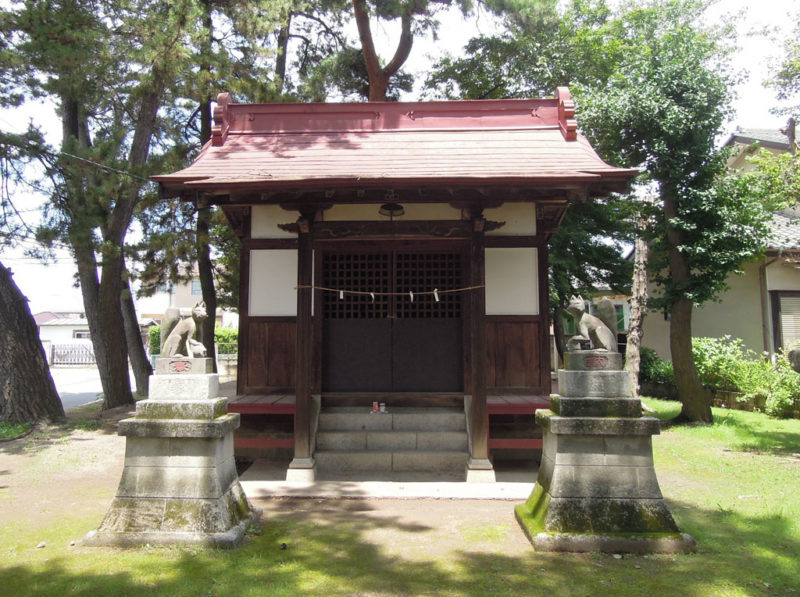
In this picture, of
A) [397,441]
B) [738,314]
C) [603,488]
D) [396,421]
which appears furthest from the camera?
[738,314]

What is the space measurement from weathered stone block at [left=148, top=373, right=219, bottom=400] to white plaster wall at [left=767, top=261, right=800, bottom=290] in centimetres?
1453

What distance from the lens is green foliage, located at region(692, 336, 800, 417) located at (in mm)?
11016

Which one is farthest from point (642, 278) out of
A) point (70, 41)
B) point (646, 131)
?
point (70, 41)

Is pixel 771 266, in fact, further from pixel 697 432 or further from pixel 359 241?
pixel 359 241

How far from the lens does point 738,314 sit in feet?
49.1

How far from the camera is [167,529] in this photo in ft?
15.5

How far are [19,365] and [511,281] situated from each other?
9.26 m

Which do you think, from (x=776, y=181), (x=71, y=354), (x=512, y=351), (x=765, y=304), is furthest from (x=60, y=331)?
(x=776, y=181)

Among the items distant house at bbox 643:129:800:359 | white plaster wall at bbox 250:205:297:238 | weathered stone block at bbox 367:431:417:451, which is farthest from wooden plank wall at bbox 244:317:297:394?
distant house at bbox 643:129:800:359

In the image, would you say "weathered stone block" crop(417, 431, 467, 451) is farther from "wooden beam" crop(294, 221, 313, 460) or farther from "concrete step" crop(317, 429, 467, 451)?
"wooden beam" crop(294, 221, 313, 460)

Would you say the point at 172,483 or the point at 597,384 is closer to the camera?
the point at 172,483

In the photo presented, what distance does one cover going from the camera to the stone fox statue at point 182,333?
203 inches

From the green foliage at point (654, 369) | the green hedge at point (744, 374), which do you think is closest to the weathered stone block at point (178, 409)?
the green hedge at point (744, 374)

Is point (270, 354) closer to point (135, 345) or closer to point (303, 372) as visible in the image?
point (303, 372)
